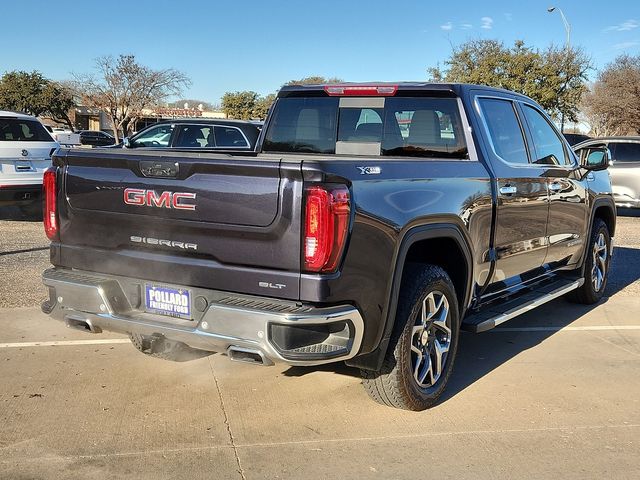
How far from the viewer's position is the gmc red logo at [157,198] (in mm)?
3689

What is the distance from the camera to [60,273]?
4.17 meters

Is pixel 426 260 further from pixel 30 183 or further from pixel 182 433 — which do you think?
pixel 30 183

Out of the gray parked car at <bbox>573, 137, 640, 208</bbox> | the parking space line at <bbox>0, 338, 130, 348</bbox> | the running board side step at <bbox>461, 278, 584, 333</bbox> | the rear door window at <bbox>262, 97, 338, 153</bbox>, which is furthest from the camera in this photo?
the gray parked car at <bbox>573, 137, 640, 208</bbox>

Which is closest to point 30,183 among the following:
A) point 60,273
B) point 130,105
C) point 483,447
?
point 60,273

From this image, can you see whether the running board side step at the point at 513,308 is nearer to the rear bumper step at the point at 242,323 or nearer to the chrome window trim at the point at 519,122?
the chrome window trim at the point at 519,122

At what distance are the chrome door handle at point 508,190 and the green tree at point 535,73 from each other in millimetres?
31739

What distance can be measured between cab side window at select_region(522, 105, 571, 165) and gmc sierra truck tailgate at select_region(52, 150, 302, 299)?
3.01m

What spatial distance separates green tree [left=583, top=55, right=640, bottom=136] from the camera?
42188 mm

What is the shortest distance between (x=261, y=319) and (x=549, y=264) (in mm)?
3472

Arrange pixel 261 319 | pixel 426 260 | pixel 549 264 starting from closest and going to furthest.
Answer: pixel 261 319 < pixel 426 260 < pixel 549 264

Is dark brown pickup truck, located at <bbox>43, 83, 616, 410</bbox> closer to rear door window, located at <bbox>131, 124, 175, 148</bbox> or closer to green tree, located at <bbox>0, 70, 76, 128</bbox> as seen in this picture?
rear door window, located at <bbox>131, 124, 175, 148</bbox>

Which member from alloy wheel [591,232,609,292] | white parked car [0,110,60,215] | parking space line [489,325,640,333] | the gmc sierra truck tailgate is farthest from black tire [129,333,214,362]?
white parked car [0,110,60,215]

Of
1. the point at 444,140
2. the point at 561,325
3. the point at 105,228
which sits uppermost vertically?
the point at 444,140

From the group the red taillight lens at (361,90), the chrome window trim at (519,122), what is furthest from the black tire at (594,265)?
the red taillight lens at (361,90)
